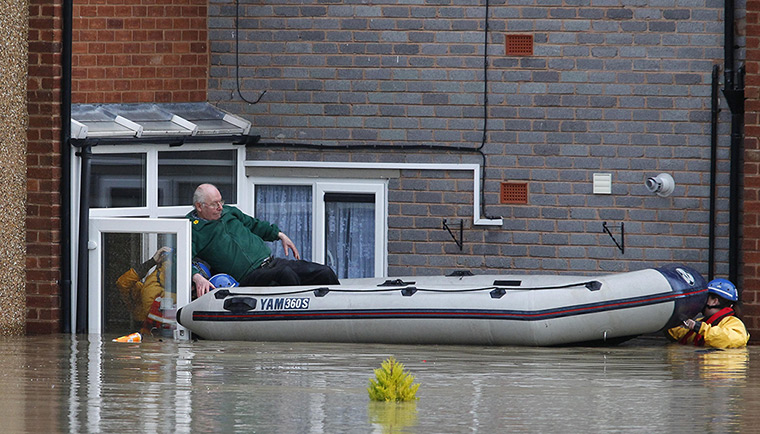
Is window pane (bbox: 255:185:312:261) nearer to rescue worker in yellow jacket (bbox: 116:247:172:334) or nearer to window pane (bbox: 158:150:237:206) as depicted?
window pane (bbox: 158:150:237:206)

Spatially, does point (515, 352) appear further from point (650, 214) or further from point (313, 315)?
point (650, 214)

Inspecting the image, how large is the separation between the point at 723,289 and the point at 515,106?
7.64ft

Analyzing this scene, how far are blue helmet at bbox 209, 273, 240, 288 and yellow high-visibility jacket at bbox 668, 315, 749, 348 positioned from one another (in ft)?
11.0

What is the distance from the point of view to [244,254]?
31.3 ft

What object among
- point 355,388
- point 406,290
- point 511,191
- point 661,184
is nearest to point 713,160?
point 661,184

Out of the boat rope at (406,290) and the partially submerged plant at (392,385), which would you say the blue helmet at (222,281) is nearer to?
the boat rope at (406,290)

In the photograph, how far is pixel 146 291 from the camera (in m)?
9.29

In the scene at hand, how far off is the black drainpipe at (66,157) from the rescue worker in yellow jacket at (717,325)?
14.5 feet

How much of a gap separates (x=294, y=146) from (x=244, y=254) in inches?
55.0

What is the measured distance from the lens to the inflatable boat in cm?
852

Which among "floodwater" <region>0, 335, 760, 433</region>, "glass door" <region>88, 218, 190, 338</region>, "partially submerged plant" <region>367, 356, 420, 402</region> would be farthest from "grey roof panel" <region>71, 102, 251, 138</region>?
"partially submerged plant" <region>367, 356, 420, 402</region>

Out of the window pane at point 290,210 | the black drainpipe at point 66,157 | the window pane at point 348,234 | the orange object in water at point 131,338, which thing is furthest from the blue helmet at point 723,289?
the black drainpipe at point 66,157

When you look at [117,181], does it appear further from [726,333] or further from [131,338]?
[726,333]

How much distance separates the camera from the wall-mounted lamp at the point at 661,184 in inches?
397
